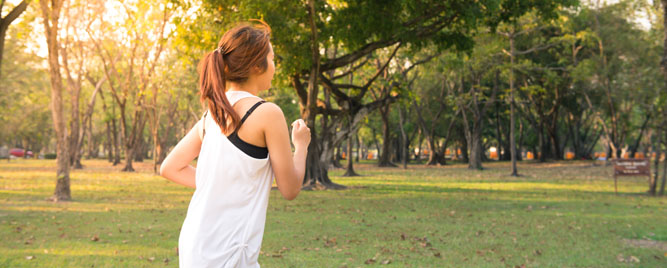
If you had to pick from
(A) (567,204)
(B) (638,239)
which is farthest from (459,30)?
(B) (638,239)

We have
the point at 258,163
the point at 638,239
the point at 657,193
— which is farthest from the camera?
the point at 657,193

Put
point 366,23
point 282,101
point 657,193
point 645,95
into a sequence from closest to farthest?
1. point 366,23
2. point 657,193
3. point 645,95
4. point 282,101

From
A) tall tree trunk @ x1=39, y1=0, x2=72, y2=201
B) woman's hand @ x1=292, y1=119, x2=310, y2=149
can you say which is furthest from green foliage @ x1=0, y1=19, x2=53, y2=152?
woman's hand @ x1=292, y1=119, x2=310, y2=149

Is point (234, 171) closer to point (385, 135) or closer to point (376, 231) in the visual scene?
point (376, 231)

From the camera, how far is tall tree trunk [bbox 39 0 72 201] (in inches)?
606

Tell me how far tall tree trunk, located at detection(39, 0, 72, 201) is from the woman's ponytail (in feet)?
48.9

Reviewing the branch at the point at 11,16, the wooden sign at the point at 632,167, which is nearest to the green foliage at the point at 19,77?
the branch at the point at 11,16

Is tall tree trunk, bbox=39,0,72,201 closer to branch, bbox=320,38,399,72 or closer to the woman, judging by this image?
branch, bbox=320,38,399,72

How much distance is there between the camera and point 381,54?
111ft

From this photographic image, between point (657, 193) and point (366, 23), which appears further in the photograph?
point (657, 193)

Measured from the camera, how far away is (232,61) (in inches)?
94.0

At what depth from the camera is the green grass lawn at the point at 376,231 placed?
26.6ft

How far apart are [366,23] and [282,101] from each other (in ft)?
88.0

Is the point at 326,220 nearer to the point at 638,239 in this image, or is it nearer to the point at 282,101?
the point at 638,239
